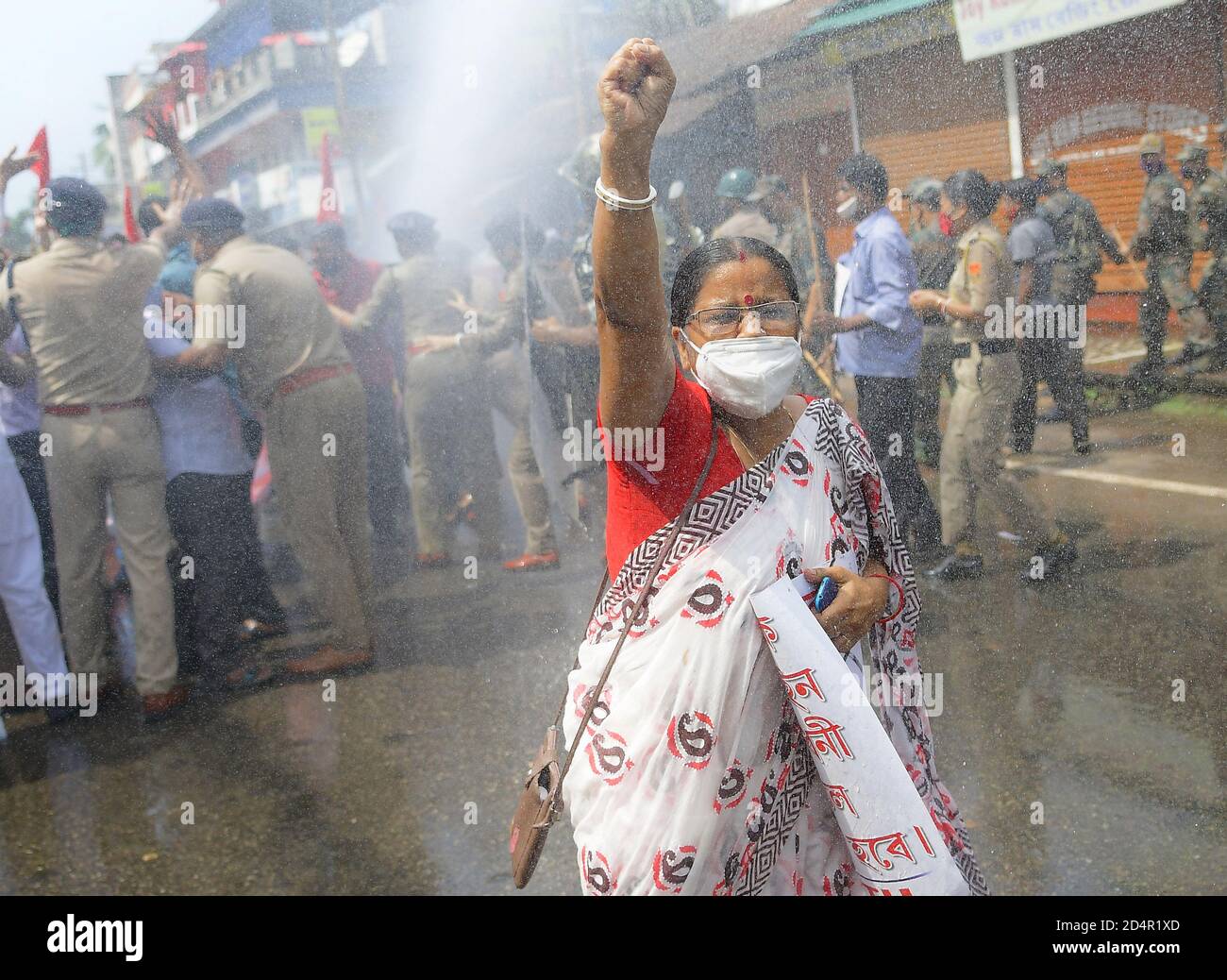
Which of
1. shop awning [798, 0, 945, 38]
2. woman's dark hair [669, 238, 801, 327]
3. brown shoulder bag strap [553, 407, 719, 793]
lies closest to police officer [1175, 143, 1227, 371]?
shop awning [798, 0, 945, 38]

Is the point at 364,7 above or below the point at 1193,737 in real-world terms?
above

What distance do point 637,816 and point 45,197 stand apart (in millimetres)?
3363

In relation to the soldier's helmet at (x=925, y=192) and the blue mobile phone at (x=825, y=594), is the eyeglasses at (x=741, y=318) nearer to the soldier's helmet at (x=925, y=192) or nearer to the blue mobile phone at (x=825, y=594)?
the blue mobile phone at (x=825, y=594)

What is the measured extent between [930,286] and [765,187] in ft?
2.67

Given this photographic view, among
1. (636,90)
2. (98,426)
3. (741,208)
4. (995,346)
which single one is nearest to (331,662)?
(98,426)

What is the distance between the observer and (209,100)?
502cm

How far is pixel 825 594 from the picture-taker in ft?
6.26

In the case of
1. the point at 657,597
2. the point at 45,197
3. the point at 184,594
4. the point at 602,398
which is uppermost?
the point at 45,197

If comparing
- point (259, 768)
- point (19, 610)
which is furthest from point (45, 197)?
point (259, 768)

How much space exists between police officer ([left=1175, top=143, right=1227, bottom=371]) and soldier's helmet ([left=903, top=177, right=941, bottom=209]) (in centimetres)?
128

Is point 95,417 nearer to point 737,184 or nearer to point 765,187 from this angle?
point 737,184

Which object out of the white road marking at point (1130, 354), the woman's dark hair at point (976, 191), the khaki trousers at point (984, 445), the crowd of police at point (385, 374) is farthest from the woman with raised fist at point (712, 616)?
the white road marking at point (1130, 354)

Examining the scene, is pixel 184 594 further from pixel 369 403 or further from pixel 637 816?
pixel 637 816

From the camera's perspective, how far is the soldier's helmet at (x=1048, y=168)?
5.57 metres
